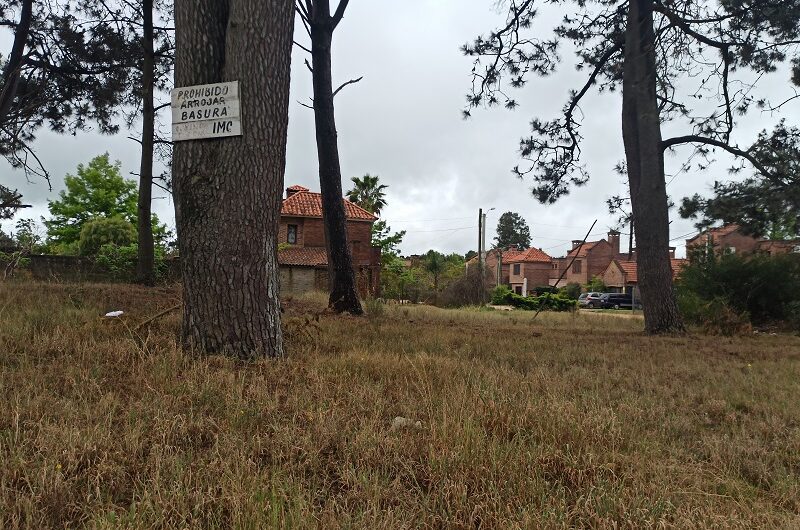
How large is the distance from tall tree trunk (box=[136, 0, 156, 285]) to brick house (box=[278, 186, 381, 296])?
17.3 m

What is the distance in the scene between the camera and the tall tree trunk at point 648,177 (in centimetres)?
968

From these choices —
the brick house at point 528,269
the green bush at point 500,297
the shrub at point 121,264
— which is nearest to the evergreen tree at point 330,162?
the shrub at point 121,264

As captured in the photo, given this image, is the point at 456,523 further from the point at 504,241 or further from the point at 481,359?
the point at 504,241

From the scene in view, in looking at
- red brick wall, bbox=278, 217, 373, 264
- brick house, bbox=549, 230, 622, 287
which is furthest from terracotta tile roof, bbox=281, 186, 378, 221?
brick house, bbox=549, 230, 622, 287

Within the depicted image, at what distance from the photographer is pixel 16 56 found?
1033 centimetres

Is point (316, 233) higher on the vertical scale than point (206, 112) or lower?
higher

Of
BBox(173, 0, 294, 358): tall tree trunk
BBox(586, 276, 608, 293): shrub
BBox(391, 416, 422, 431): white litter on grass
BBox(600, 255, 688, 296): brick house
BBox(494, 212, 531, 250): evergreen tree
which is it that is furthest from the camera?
BBox(494, 212, 531, 250): evergreen tree

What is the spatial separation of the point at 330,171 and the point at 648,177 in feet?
20.8

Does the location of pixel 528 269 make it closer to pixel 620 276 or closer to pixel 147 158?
pixel 620 276

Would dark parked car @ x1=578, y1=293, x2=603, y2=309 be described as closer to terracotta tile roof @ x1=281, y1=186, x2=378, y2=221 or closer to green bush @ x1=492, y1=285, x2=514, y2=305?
green bush @ x1=492, y1=285, x2=514, y2=305

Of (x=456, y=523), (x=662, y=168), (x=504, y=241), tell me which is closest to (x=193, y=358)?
(x=456, y=523)

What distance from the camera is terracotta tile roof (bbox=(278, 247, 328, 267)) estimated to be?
30.1 metres

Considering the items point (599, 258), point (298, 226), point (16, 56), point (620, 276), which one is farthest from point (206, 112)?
point (599, 258)

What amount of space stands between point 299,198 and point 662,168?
2705 cm
